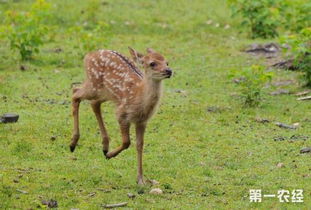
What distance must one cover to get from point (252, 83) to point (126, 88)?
13.9ft

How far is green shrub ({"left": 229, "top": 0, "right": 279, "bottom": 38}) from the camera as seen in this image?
56.5 ft

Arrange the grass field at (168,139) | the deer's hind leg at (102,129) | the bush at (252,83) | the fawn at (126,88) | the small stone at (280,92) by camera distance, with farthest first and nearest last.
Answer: the small stone at (280,92) < the bush at (252,83) < the deer's hind leg at (102,129) < the fawn at (126,88) < the grass field at (168,139)

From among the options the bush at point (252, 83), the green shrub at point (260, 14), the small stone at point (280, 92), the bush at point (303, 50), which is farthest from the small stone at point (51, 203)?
the green shrub at point (260, 14)

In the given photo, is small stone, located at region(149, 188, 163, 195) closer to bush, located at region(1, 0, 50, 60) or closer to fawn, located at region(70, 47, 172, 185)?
fawn, located at region(70, 47, 172, 185)

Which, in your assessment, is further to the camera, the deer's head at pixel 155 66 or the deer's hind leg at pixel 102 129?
the deer's hind leg at pixel 102 129

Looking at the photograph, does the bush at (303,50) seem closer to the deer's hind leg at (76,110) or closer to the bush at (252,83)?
the bush at (252,83)

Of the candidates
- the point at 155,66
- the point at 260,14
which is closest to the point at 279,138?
the point at 155,66

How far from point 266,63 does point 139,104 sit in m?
7.31

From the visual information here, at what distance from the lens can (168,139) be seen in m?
11.3

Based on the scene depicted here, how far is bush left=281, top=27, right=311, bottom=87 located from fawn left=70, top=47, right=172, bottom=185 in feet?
14.3

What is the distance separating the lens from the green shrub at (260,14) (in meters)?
17.2

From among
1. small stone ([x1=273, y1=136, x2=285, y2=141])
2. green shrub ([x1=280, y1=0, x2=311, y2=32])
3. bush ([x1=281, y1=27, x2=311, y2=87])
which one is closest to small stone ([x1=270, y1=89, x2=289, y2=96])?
bush ([x1=281, y1=27, x2=311, y2=87])

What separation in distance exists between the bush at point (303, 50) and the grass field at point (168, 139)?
1.40 feet

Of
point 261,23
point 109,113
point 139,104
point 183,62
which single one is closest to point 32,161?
point 139,104
